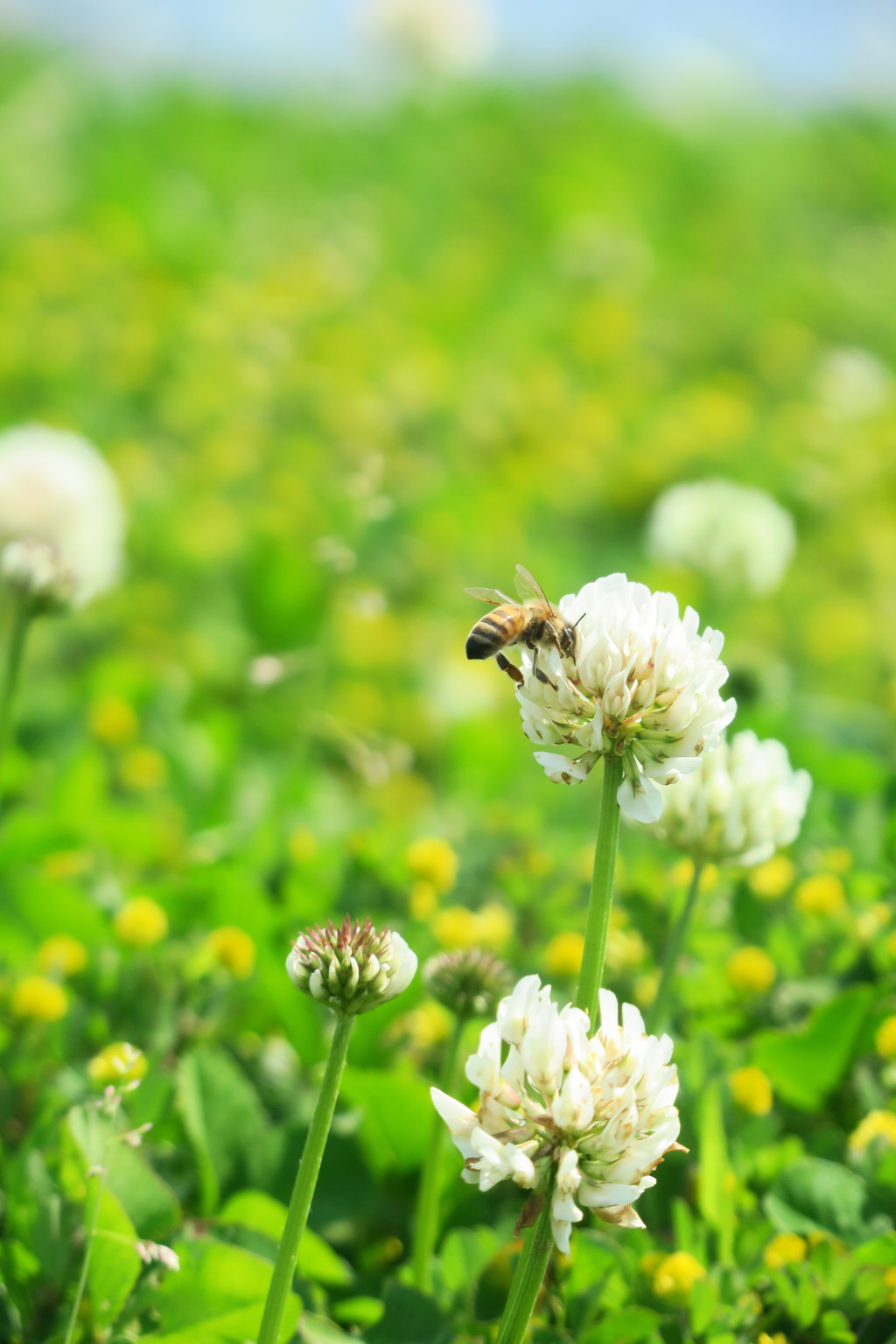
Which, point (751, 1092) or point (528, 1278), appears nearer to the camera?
point (528, 1278)

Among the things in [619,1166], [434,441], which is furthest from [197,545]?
[619,1166]

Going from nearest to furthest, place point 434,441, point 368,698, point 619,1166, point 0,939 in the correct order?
point 619,1166 → point 0,939 → point 368,698 → point 434,441

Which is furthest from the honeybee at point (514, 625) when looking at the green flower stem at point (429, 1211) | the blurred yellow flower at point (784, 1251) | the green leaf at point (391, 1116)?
the blurred yellow flower at point (784, 1251)

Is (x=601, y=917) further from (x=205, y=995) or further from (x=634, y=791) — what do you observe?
(x=205, y=995)

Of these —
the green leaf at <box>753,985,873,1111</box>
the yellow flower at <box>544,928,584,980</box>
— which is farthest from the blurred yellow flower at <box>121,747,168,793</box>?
the green leaf at <box>753,985,873,1111</box>

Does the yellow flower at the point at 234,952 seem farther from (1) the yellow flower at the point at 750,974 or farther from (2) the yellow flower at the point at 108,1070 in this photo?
(1) the yellow flower at the point at 750,974

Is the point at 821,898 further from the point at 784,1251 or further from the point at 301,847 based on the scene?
the point at 301,847

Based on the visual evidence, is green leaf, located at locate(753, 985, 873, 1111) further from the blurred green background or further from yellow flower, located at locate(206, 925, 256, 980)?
yellow flower, located at locate(206, 925, 256, 980)

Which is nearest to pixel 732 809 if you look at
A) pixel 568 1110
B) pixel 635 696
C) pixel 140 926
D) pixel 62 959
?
pixel 635 696
